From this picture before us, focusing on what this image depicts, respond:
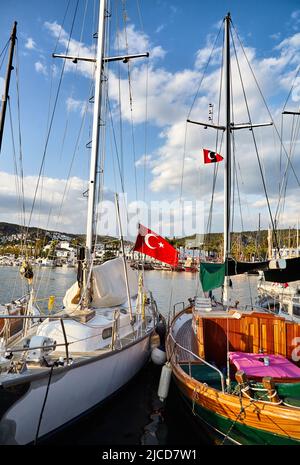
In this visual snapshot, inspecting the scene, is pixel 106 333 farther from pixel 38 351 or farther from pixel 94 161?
pixel 94 161

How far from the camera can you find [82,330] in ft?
23.7

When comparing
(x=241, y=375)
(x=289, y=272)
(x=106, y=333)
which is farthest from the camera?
(x=289, y=272)

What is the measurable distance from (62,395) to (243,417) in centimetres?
336

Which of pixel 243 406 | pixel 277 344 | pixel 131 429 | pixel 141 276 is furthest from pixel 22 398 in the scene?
pixel 141 276

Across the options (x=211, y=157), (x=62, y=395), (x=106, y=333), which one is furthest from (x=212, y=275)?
(x=211, y=157)

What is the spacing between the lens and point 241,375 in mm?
5273

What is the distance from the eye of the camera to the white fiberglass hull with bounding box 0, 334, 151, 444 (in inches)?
185

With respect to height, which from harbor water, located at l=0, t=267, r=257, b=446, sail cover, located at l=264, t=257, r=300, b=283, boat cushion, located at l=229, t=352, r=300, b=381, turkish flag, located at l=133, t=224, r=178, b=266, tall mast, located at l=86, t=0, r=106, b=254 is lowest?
harbor water, located at l=0, t=267, r=257, b=446

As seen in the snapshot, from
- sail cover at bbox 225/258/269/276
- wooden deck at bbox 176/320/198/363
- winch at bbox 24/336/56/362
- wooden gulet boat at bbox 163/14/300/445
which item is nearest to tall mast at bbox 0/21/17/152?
winch at bbox 24/336/56/362

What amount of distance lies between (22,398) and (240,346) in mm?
5563

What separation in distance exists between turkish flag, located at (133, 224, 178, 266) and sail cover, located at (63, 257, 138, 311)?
1.52 meters

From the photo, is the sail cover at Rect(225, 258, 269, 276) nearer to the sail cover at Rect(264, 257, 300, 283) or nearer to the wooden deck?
the sail cover at Rect(264, 257, 300, 283)

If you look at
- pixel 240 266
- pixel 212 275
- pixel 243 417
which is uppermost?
pixel 240 266
